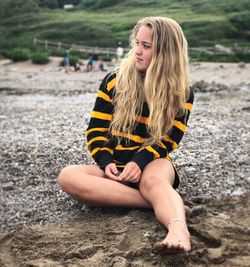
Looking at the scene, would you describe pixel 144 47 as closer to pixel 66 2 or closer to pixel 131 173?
pixel 131 173

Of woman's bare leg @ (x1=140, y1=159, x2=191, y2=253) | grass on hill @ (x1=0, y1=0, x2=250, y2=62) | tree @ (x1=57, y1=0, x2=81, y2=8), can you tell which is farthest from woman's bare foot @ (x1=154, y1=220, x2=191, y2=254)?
tree @ (x1=57, y1=0, x2=81, y2=8)

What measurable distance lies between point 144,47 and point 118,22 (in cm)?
5436

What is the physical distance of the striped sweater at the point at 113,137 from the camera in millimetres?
3977

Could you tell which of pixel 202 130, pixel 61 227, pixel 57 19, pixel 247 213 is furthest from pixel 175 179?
pixel 57 19

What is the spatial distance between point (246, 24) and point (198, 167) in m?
46.4

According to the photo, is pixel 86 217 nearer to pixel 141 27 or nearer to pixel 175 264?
pixel 175 264

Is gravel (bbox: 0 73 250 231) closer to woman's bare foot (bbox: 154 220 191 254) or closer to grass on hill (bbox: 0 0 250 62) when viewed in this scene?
woman's bare foot (bbox: 154 220 191 254)

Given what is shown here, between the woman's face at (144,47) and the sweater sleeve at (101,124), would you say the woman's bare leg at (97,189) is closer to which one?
the sweater sleeve at (101,124)

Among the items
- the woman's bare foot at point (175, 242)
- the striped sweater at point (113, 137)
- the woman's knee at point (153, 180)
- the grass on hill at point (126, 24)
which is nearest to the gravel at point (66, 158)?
the striped sweater at point (113, 137)

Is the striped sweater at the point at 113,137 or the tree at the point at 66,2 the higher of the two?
the striped sweater at the point at 113,137

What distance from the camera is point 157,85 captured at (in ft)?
12.8

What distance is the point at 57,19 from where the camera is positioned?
5744cm

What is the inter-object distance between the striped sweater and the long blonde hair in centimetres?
5

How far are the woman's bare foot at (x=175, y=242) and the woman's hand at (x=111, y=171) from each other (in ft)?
2.38
